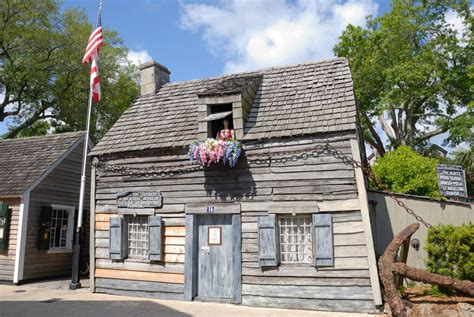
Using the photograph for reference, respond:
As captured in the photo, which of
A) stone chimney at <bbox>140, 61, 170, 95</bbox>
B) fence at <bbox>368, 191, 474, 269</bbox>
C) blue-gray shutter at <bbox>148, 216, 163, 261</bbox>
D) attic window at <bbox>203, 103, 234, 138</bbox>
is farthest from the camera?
stone chimney at <bbox>140, 61, 170, 95</bbox>

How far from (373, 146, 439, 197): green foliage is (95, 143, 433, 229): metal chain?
5027 mm

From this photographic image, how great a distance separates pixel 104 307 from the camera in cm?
863

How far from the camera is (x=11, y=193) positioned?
481 inches

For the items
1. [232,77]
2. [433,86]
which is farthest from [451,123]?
[232,77]

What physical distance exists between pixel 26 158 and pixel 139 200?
6354 millimetres

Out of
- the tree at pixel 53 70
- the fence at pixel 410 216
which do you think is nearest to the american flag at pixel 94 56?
the fence at pixel 410 216

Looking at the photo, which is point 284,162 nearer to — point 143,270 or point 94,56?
point 143,270

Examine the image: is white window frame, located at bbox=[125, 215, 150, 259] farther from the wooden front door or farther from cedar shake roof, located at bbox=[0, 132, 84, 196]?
cedar shake roof, located at bbox=[0, 132, 84, 196]

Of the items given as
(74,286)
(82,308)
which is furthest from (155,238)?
(74,286)

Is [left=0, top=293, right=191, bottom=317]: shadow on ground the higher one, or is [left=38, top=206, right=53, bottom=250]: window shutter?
[left=38, top=206, right=53, bottom=250]: window shutter

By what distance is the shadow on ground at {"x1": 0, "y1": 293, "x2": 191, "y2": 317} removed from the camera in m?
7.95

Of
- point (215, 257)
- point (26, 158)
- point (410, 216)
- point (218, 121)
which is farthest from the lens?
point (26, 158)

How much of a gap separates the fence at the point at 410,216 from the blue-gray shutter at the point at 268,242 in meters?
2.65

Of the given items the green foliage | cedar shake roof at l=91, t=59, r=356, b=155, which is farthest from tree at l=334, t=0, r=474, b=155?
cedar shake roof at l=91, t=59, r=356, b=155
